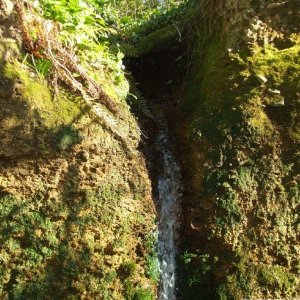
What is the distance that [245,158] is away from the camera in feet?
13.8

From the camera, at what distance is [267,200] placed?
4.08 m

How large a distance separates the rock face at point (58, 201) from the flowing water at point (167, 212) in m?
0.22

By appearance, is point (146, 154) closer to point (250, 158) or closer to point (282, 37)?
point (250, 158)

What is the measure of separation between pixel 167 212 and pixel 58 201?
1276mm

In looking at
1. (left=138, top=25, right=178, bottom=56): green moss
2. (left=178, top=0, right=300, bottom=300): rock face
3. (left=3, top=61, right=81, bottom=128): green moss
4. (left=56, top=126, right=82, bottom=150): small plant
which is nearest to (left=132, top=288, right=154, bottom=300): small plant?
(left=178, top=0, right=300, bottom=300): rock face

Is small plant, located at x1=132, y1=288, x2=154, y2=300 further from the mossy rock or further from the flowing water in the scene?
the mossy rock

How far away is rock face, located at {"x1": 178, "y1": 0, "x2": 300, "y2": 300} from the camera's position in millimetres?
3887

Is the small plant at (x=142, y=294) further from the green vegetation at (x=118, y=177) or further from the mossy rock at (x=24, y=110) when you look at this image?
the mossy rock at (x=24, y=110)

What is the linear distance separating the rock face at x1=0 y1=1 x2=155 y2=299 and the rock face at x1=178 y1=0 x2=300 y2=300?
2.33 ft

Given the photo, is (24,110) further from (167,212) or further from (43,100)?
(167,212)

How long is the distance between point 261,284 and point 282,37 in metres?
3.13

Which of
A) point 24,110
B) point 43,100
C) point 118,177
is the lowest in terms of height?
point 118,177

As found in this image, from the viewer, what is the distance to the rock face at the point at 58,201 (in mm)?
3604

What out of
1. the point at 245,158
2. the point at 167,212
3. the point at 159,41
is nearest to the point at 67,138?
the point at 167,212
